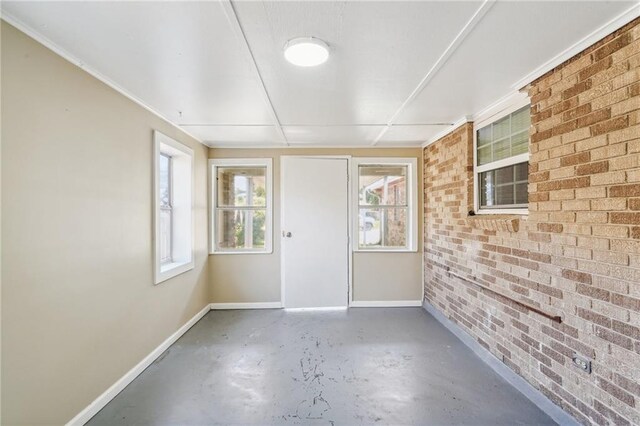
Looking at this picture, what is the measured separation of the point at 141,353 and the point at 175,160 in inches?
81.6

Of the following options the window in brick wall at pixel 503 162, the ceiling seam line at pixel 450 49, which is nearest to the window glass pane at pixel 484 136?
the window in brick wall at pixel 503 162

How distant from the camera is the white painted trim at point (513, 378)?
1873 millimetres

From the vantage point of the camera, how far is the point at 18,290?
149 centimetres

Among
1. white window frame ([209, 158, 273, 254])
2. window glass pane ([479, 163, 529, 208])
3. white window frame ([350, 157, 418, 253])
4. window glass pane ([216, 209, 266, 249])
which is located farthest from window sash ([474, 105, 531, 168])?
window glass pane ([216, 209, 266, 249])

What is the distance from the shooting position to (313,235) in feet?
13.6

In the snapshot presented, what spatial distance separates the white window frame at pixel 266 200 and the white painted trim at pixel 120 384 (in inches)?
47.7

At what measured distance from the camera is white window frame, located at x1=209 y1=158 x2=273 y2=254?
410cm

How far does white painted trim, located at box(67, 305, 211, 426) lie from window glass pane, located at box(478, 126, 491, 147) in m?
3.64

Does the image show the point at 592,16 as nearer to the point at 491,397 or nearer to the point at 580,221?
the point at 580,221

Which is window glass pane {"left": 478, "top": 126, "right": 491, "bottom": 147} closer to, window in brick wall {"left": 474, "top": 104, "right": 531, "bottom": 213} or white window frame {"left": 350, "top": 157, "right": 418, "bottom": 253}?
window in brick wall {"left": 474, "top": 104, "right": 531, "bottom": 213}

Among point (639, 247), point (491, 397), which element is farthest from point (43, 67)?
point (491, 397)

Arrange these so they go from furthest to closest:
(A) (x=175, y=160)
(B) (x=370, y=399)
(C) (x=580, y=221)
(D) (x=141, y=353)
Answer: (A) (x=175, y=160)
(D) (x=141, y=353)
(B) (x=370, y=399)
(C) (x=580, y=221)

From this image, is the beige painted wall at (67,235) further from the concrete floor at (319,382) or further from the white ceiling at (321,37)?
the concrete floor at (319,382)

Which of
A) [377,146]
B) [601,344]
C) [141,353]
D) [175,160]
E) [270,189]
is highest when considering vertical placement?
[377,146]
